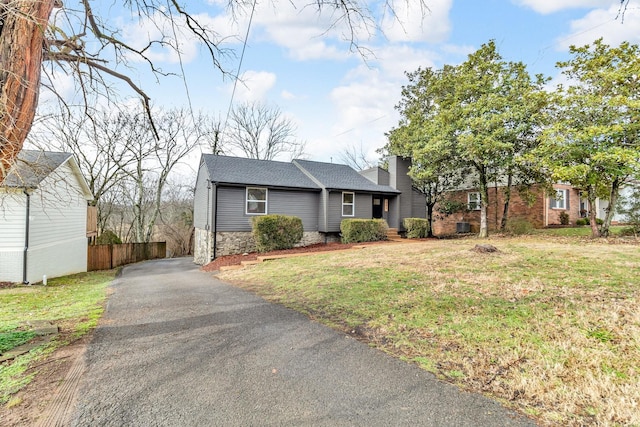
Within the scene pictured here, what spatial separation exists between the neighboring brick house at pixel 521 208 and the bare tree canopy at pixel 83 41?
17.8 m

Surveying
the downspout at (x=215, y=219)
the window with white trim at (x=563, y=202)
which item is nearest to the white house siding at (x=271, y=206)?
the downspout at (x=215, y=219)

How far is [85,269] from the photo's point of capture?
16.4m

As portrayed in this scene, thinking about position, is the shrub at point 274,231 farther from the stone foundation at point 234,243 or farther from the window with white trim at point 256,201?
the window with white trim at point 256,201

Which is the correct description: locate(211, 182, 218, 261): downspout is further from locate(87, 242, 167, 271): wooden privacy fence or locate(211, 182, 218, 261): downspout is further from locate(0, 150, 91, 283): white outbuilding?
locate(87, 242, 167, 271): wooden privacy fence

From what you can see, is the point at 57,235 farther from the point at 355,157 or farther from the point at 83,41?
the point at 355,157

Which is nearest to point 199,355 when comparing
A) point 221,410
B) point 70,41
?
point 221,410

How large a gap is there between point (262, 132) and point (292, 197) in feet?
58.9

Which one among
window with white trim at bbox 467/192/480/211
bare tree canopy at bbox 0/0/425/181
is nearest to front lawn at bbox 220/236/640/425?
bare tree canopy at bbox 0/0/425/181

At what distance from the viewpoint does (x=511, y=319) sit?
4211mm

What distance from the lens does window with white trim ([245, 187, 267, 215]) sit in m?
15.2

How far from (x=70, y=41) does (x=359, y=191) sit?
14.2m

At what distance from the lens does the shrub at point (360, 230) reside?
15523 mm

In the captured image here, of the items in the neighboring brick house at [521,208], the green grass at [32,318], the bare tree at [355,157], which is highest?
the bare tree at [355,157]

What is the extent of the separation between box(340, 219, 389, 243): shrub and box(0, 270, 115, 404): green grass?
34.1 feet
